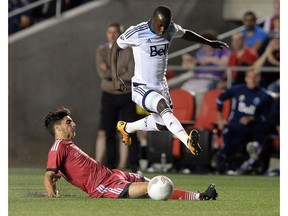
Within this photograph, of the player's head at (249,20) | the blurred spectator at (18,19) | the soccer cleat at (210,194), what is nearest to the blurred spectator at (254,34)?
the player's head at (249,20)

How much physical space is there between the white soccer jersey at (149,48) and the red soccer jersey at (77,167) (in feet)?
6.77

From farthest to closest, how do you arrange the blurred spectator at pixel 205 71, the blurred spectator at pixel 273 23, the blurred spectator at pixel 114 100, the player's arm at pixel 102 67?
the blurred spectator at pixel 273 23
the blurred spectator at pixel 205 71
the player's arm at pixel 102 67
the blurred spectator at pixel 114 100

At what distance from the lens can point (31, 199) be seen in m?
10.0

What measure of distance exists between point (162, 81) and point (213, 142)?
570 centimetres

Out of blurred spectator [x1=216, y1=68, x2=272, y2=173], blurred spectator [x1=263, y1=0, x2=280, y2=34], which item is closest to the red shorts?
blurred spectator [x1=216, y1=68, x2=272, y2=173]

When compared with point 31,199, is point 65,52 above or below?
above

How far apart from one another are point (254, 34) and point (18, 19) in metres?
4.79

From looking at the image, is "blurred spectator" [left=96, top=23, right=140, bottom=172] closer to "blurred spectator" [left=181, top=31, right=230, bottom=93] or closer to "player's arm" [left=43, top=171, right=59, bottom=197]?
"blurred spectator" [left=181, top=31, right=230, bottom=93]

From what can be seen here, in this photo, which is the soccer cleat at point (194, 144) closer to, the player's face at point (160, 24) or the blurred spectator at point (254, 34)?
the player's face at point (160, 24)

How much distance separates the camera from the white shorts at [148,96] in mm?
11273

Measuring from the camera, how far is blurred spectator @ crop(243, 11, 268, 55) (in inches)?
730

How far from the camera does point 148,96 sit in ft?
37.2
